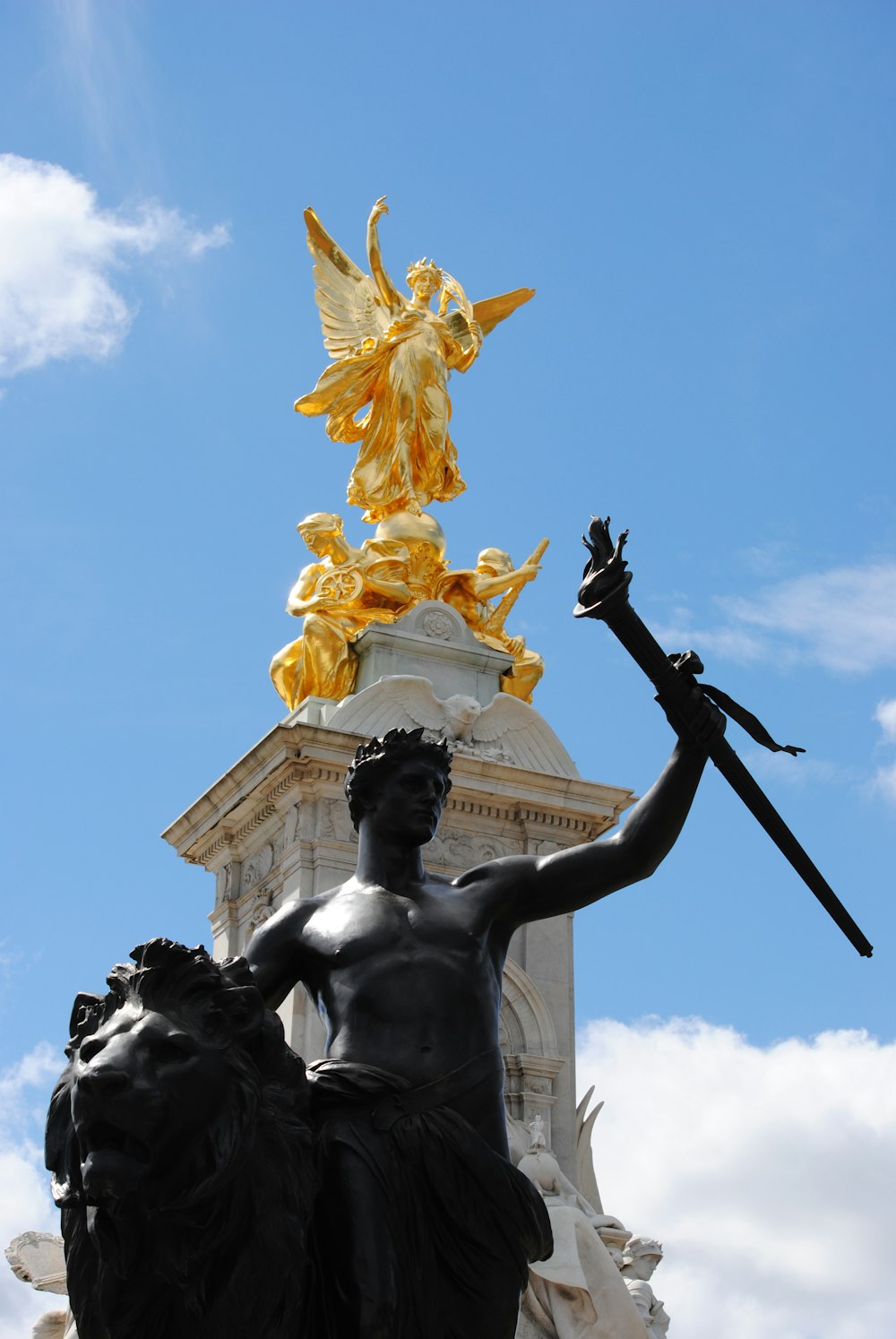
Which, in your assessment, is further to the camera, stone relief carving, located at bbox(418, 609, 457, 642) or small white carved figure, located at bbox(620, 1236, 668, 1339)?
stone relief carving, located at bbox(418, 609, 457, 642)

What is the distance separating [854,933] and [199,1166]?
174cm

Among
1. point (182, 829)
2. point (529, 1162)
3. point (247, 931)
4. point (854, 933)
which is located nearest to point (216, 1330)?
point (854, 933)

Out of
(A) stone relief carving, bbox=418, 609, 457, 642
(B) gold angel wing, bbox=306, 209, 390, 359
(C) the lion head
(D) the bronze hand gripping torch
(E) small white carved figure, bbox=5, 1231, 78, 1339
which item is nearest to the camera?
(C) the lion head

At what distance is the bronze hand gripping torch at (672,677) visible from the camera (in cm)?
456

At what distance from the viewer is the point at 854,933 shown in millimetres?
4785

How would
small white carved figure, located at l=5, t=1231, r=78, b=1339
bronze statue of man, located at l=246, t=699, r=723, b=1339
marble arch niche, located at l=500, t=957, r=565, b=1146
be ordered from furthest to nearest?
marble arch niche, located at l=500, t=957, r=565, b=1146 < small white carved figure, located at l=5, t=1231, r=78, b=1339 < bronze statue of man, located at l=246, t=699, r=723, b=1339

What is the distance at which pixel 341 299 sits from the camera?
20969mm

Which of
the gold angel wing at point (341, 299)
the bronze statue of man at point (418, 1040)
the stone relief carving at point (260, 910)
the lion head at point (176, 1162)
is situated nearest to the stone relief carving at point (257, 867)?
the stone relief carving at point (260, 910)

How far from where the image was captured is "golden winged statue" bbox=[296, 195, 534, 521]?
20031 millimetres

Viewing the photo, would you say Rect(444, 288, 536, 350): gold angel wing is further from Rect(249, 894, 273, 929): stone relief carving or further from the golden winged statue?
Rect(249, 894, 273, 929): stone relief carving

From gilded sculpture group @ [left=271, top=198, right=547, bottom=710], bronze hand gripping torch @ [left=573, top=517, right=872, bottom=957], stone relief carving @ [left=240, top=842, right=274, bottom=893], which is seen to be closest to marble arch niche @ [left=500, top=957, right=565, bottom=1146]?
stone relief carving @ [left=240, top=842, right=274, bottom=893]

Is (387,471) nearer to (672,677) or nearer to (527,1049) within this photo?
(527,1049)

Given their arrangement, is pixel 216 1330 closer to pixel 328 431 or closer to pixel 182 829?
pixel 182 829

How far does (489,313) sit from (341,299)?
151 cm
